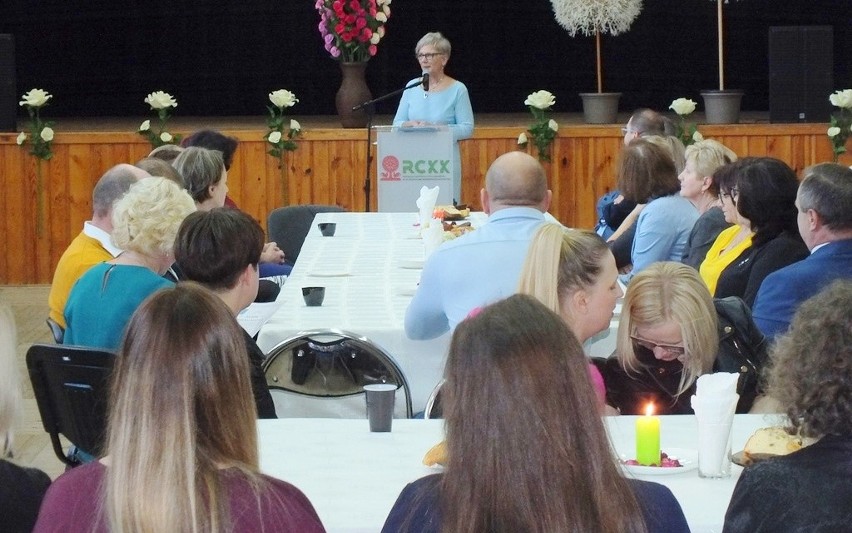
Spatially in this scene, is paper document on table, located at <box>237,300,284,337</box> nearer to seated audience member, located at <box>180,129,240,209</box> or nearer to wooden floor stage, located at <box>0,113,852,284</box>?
seated audience member, located at <box>180,129,240,209</box>

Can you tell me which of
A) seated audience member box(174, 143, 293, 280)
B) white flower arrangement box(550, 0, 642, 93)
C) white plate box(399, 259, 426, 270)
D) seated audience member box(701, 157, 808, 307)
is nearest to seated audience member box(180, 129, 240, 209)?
seated audience member box(174, 143, 293, 280)

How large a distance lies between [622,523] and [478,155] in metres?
7.26

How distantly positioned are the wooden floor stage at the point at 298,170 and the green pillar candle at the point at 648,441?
20.9 ft

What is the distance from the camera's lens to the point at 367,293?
14.7ft

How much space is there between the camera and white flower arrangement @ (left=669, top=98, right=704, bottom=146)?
8289 millimetres

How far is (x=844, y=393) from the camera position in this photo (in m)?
1.80

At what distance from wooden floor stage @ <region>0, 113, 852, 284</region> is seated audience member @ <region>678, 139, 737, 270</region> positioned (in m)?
3.24

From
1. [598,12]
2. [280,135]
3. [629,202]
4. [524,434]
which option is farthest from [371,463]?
[598,12]

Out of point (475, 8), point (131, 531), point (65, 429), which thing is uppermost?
point (475, 8)

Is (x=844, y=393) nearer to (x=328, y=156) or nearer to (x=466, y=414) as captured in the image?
(x=466, y=414)

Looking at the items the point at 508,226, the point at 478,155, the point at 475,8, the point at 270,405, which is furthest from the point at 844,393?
the point at 475,8

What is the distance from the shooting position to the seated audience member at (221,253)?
3227mm

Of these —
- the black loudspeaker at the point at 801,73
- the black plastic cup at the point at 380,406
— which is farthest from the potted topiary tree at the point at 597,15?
the black plastic cup at the point at 380,406

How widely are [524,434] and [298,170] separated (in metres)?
7.26
